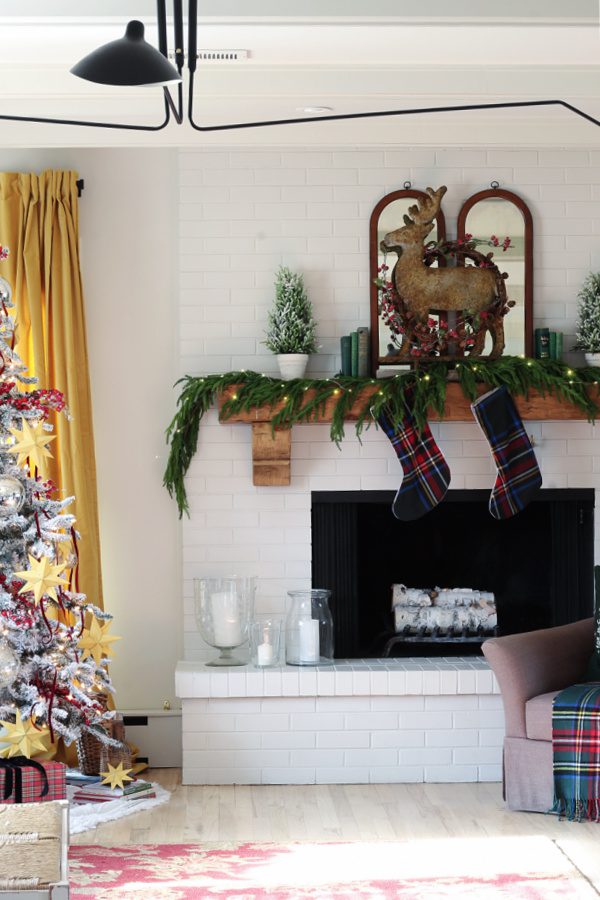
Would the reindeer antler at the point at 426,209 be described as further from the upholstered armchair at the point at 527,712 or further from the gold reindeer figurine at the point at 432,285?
the upholstered armchair at the point at 527,712

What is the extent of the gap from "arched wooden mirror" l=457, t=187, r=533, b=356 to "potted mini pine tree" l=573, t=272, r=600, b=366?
0.72ft

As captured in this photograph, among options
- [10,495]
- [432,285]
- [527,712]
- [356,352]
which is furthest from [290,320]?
[527,712]

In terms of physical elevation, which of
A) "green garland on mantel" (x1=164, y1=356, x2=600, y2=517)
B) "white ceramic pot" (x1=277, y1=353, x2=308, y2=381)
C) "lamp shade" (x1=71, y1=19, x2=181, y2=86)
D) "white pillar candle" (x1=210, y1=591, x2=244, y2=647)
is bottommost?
"white pillar candle" (x1=210, y1=591, x2=244, y2=647)

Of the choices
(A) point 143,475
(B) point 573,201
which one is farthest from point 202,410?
(B) point 573,201

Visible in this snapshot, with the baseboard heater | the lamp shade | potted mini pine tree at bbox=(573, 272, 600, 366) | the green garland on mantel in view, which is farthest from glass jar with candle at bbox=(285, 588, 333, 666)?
the lamp shade

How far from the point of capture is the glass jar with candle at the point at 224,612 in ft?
16.1

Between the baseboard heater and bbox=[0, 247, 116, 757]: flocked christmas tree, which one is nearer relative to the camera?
bbox=[0, 247, 116, 757]: flocked christmas tree

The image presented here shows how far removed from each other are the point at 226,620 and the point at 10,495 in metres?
1.24

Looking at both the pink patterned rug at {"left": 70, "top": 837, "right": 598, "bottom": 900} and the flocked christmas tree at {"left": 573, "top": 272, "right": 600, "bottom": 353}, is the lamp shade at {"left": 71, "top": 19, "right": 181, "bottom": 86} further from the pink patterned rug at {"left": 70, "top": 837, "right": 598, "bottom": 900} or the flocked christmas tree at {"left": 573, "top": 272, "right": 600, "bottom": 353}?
the flocked christmas tree at {"left": 573, "top": 272, "right": 600, "bottom": 353}

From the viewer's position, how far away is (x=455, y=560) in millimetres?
5254

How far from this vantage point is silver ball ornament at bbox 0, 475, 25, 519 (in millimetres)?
4062

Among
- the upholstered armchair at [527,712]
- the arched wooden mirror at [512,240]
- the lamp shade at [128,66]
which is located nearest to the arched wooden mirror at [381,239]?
the arched wooden mirror at [512,240]

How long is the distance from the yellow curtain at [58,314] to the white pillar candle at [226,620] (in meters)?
0.53

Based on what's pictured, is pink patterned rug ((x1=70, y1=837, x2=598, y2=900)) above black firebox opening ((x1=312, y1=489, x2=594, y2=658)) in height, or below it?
below
